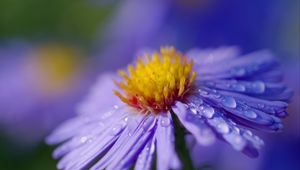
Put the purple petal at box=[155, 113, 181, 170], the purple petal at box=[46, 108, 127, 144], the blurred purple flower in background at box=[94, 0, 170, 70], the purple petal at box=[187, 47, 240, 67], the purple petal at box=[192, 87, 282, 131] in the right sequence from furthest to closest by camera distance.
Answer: the blurred purple flower in background at box=[94, 0, 170, 70]
the purple petal at box=[187, 47, 240, 67]
the purple petal at box=[46, 108, 127, 144]
the purple petal at box=[192, 87, 282, 131]
the purple petal at box=[155, 113, 181, 170]

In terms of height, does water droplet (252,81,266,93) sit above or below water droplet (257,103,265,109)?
above

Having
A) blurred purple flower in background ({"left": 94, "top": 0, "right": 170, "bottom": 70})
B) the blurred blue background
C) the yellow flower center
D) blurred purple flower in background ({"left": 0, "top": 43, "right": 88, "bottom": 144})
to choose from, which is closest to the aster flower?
the yellow flower center

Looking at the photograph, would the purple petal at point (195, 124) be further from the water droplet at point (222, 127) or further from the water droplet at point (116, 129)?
the water droplet at point (116, 129)

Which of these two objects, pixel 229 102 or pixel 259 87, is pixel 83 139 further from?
pixel 259 87

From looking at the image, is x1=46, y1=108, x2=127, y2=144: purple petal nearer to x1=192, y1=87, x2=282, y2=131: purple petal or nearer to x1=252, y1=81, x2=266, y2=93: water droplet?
x1=192, y1=87, x2=282, y2=131: purple petal

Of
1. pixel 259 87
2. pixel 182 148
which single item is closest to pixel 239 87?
pixel 259 87

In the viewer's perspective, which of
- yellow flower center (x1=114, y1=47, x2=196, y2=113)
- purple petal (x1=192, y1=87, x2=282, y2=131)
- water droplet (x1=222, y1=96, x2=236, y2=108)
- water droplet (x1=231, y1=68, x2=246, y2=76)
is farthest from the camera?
water droplet (x1=231, y1=68, x2=246, y2=76)

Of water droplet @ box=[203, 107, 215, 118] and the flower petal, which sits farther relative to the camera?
water droplet @ box=[203, 107, 215, 118]

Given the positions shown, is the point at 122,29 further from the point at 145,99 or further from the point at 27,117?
the point at 145,99
